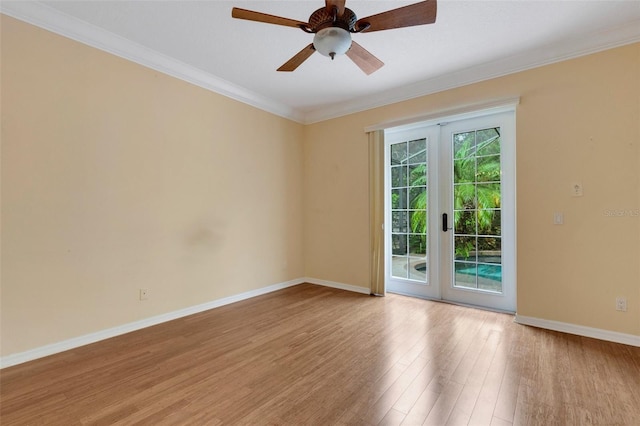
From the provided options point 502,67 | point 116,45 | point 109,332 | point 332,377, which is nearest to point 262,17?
point 116,45

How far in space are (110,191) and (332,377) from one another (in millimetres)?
2648

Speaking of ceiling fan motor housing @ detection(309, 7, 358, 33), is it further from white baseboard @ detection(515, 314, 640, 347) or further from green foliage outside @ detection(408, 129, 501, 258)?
white baseboard @ detection(515, 314, 640, 347)

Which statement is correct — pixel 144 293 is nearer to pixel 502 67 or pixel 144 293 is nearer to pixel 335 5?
pixel 335 5

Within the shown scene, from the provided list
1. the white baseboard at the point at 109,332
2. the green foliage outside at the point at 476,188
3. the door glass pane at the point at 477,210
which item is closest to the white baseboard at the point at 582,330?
the door glass pane at the point at 477,210

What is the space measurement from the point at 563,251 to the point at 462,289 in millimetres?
1223

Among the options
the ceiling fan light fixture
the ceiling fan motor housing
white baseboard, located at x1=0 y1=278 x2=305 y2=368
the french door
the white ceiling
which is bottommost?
white baseboard, located at x1=0 y1=278 x2=305 y2=368

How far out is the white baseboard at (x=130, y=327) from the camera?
2332mm

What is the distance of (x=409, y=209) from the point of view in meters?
4.24

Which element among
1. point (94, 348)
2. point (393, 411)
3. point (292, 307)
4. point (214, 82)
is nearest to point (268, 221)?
point (292, 307)

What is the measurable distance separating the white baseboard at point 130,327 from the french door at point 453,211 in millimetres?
931

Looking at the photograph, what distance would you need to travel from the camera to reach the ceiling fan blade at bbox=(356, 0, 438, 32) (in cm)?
170

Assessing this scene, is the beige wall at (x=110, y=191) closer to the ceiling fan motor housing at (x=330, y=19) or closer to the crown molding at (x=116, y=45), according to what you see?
the crown molding at (x=116, y=45)

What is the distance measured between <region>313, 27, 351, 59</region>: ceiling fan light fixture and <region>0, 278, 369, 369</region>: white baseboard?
3.12 metres

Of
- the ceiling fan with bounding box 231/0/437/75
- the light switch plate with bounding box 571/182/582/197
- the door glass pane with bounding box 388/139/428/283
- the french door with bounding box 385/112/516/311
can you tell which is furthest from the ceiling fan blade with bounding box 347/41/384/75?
the light switch plate with bounding box 571/182/582/197
